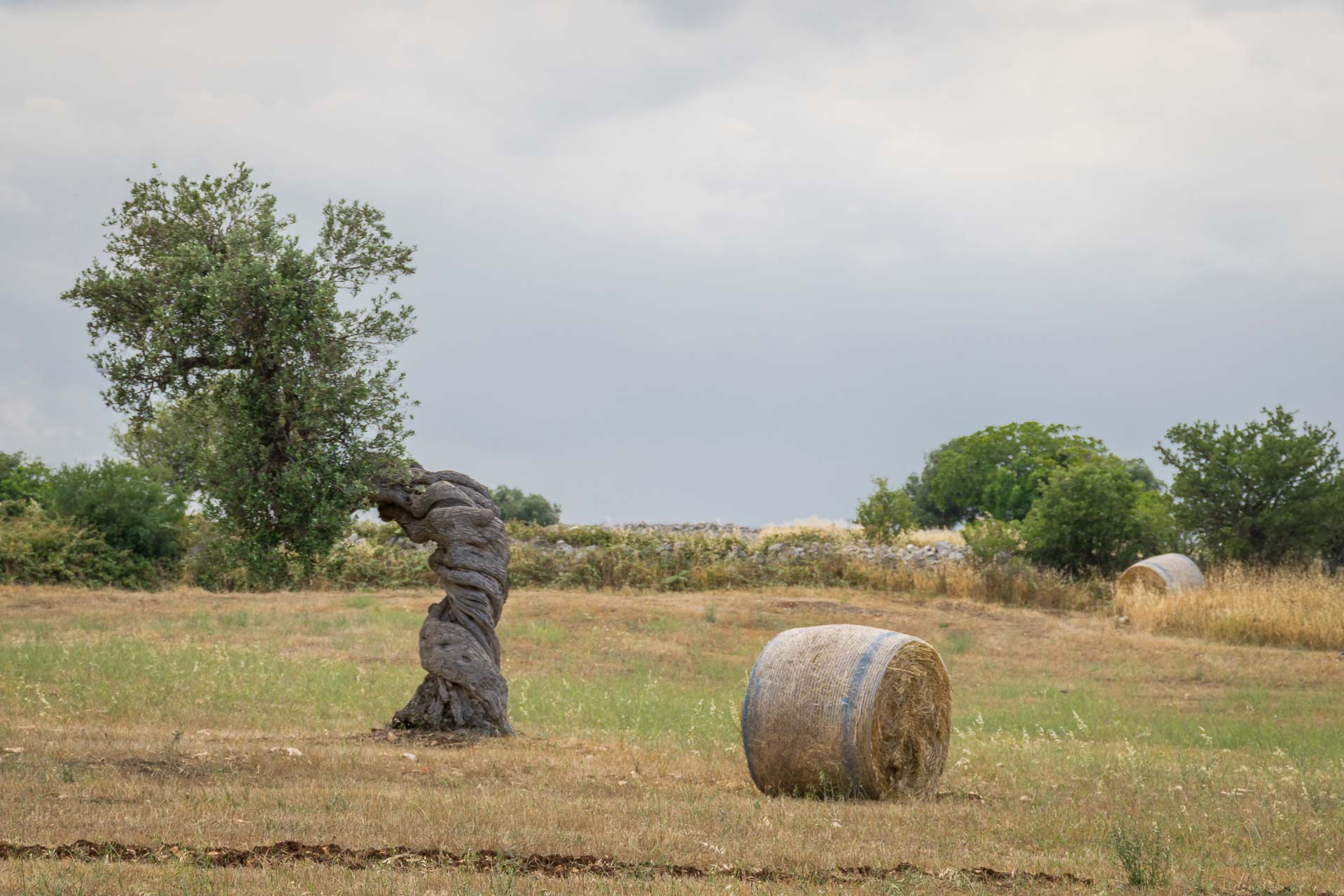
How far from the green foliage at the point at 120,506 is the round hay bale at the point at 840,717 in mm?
25215

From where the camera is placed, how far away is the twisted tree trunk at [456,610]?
1373 cm

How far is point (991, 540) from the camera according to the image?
34.5 m

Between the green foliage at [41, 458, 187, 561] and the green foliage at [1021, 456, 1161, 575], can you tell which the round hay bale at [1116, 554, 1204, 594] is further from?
the green foliage at [41, 458, 187, 561]

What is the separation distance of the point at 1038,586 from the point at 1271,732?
49.6ft

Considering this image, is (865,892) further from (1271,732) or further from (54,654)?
(54,654)

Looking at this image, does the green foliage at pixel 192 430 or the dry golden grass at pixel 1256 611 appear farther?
the dry golden grass at pixel 1256 611

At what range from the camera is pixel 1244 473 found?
33000mm

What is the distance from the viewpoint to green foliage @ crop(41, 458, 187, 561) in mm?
31266

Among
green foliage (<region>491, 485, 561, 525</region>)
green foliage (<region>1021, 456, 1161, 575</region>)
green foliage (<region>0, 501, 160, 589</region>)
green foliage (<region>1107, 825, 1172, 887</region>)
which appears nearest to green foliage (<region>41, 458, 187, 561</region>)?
green foliage (<region>0, 501, 160, 589</region>)

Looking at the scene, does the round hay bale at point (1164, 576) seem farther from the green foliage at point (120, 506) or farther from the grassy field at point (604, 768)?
the green foliage at point (120, 506)

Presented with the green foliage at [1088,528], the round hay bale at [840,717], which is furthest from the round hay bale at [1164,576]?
the round hay bale at [840,717]

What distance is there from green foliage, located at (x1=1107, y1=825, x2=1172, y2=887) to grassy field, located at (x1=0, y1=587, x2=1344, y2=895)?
0.04 metres

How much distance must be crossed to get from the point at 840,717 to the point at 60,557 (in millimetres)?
25315

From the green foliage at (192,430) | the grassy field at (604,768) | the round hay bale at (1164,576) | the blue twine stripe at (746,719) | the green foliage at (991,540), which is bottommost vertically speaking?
the grassy field at (604,768)
